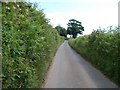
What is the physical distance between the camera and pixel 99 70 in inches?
706

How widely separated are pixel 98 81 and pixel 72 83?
1.36 metres

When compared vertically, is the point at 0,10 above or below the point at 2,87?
above

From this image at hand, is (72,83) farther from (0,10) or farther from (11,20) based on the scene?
(0,10)

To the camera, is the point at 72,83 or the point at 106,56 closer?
the point at 72,83

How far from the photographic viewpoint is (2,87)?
24.7 ft

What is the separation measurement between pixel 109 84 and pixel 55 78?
8.66ft

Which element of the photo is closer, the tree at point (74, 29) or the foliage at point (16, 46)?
the foliage at point (16, 46)

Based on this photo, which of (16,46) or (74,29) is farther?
(74,29)

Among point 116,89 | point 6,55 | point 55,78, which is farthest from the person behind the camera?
point 55,78

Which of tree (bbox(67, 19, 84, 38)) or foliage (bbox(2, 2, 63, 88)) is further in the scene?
tree (bbox(67, 19, 84, 38))

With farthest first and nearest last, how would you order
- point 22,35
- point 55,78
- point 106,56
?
point 106,56 < point 55,78 < point 22,35

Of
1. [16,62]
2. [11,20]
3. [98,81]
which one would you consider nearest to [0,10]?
[11,20]

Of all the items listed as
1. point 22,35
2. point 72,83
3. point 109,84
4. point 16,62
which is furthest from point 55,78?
point 16,62

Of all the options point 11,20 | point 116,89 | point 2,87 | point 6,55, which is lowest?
point 116,89
